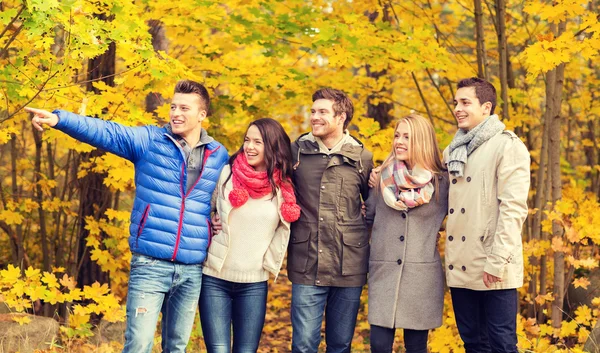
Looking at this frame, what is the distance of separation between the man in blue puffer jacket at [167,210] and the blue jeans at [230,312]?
0.09 metres

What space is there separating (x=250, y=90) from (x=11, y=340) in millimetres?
2836

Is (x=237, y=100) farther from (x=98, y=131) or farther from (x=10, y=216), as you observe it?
(x=98, y=131)

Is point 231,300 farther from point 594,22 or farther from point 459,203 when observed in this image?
point 594,22

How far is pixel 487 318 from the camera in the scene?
11.9 feet

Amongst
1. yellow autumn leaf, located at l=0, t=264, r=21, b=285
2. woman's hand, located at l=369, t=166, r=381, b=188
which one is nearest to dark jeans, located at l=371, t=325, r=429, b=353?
woman's hand, located at l=369, t=166, r=381, b=188

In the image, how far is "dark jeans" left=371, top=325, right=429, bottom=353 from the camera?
3.82 m

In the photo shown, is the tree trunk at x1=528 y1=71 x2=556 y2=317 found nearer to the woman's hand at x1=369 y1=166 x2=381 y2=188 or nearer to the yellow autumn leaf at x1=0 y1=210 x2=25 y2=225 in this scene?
the woman's hand at x1=369 y1=166 x2=381 y2=188

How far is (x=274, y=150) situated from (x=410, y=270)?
40.0 inches

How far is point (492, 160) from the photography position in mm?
3613

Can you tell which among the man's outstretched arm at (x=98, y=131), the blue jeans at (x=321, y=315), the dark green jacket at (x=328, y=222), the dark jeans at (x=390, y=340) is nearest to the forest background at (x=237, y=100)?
the man's outstretched arm at (x=98, y=131)

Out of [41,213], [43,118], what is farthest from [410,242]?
[41,213]

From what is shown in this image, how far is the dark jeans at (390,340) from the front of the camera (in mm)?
3824

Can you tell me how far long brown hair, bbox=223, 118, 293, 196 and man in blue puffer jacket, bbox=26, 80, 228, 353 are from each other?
0.24 metres

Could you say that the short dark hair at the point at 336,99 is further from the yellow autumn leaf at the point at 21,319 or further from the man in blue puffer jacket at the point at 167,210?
the yellow autumn leaf at the point at 21,319
